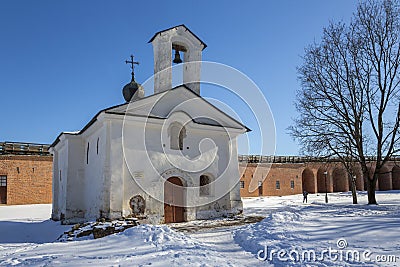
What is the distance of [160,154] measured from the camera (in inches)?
579

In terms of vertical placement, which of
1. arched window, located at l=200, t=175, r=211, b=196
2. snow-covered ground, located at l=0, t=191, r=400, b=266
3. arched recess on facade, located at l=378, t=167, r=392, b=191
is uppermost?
arched window, located at l=200, t=175, r=211, b=196

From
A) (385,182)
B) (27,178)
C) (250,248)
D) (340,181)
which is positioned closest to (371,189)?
(250,248)

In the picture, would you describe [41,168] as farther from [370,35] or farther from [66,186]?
[370,35]

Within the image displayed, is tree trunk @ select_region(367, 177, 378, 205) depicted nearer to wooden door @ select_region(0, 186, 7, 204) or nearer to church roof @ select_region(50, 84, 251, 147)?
church roof @ select_region(50, 84, 251, 147)

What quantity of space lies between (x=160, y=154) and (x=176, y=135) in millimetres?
1309

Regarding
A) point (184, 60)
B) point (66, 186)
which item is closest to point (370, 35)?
point (184, 60)

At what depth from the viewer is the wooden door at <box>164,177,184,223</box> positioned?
14883 mm

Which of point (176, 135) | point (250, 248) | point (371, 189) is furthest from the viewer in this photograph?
point (371, 189)

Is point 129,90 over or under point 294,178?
over

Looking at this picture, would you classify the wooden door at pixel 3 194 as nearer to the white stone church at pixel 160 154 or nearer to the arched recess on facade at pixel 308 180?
the white stone church at pixel 160 154

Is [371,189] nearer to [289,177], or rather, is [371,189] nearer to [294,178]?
[289,177]

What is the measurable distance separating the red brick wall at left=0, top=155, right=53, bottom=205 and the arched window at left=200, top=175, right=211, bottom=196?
17048 mm

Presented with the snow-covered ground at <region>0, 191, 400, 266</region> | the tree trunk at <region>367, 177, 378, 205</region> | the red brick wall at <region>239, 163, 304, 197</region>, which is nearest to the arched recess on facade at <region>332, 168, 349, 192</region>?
the red brick wall at <region>239, 163, 304, 197</region>

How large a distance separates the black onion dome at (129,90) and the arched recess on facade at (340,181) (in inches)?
1392
